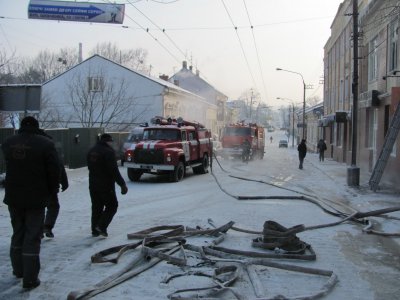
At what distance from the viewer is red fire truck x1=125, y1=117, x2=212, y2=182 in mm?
18172

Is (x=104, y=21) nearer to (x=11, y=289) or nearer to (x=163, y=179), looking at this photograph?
(x=163, y=179)

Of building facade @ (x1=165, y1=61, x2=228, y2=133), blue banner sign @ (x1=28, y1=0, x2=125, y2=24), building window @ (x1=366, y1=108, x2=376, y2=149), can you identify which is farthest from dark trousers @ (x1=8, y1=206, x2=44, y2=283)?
building facade @ (x1=165, y1=61, x2=228, y2=133)

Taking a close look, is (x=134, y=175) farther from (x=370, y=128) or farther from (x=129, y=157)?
(x=370, y=128)

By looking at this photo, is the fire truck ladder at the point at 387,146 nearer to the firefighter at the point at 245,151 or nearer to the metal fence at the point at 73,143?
the metal fence at the point at 73,143

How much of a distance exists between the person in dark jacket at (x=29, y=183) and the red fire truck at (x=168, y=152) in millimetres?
12380

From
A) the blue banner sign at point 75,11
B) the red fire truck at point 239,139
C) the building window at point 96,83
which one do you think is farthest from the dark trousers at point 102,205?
the building window at point 96,83

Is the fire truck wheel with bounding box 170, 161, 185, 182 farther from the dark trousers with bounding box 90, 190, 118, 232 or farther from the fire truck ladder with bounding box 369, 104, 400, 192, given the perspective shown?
the dark trousers with bounding box 90, 190, 118, 232

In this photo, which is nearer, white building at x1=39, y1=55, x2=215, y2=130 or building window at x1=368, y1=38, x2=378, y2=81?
building window at x1=368, y1=38, x2=378, y2=81

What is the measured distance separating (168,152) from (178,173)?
1.03 m

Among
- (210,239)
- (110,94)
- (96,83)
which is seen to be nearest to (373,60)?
(210,239)

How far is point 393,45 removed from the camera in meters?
19.0

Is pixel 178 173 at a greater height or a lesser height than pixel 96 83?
lesser

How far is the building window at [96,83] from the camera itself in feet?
137

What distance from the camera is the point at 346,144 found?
31.4 meters
